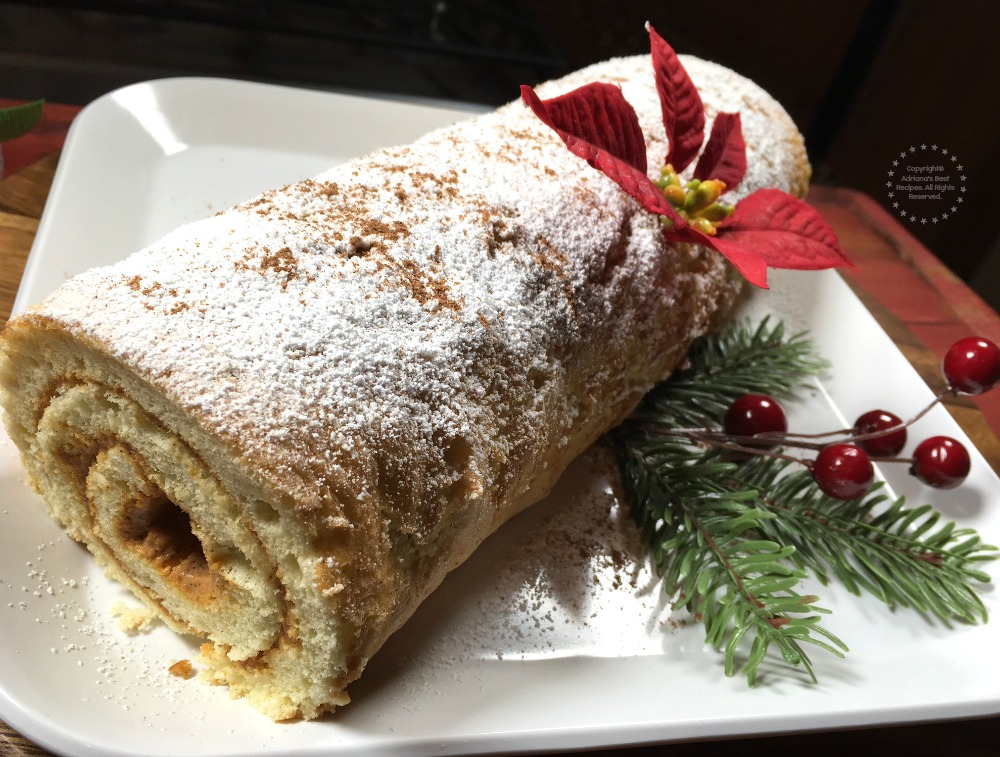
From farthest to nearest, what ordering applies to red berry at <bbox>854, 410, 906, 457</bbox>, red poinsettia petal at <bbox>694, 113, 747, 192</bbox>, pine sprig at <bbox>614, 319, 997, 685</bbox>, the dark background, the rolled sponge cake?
the dark background → red berry at <bbox>854, 410, 906, 457</bbox> → red poinsettia petal at <bbox>694, 113, 747, 192</bbox> → pine sprig at <bbox>614, 319, 997, 685</bbox> → the rolled sponge cake

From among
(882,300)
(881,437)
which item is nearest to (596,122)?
(881,437)

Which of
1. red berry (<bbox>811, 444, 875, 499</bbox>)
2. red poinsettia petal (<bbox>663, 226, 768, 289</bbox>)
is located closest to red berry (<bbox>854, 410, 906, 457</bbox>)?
red berry (<bbox>811, 444, 875, 499</bbox>)

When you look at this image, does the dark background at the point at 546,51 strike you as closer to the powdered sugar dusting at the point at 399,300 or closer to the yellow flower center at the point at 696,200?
the yellow flower center at the point at 696,200

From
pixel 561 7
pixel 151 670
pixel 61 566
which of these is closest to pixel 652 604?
pixel 151 670

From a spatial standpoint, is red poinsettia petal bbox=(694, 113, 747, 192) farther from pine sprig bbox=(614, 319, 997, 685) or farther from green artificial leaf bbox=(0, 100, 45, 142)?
green artificial leaf bbox=(0, 100, 45, 142)

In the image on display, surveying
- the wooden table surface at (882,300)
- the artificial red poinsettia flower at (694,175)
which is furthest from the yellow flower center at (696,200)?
the wooden table surface at (882,300)

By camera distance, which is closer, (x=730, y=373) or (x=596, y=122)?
(x=596, y=122)

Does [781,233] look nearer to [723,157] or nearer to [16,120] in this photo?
[723,157]
